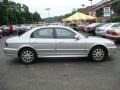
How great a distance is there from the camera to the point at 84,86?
20.7 ft

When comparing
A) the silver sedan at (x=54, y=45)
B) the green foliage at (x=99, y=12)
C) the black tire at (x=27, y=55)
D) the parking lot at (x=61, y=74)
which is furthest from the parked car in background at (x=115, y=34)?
the green foliage at (x=99, y=12)

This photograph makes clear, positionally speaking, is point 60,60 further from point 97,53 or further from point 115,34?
point 115,34

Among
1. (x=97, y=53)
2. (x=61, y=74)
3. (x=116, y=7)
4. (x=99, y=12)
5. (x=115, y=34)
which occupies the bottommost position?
(x=61, y=74)

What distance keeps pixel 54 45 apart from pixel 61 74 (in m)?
2.01

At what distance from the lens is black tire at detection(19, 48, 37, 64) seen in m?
9.47

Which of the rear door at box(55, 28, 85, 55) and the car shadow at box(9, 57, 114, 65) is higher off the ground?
the rear door at box(55, 28, 85, 55)

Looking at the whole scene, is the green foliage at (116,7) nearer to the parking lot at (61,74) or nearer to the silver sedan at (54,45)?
the parking lot at (61,74)

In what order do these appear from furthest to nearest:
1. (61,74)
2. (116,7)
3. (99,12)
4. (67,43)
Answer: (99,12) < (116,7) < (67,43) < (61,74)

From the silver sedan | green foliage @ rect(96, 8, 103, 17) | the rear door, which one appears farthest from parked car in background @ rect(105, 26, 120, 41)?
green foliage @ rect(96, 8, 103, 17)

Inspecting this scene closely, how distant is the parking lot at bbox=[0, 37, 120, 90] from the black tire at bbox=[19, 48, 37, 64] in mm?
242

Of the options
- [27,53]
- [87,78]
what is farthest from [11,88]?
[27,53]

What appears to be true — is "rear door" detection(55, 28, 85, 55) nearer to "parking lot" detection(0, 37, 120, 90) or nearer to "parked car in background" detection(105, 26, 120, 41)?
"parking lot" detection(0, 37, 120, 90)

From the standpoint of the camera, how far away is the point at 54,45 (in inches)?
372

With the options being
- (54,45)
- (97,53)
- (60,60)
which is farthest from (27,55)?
(97,53)
